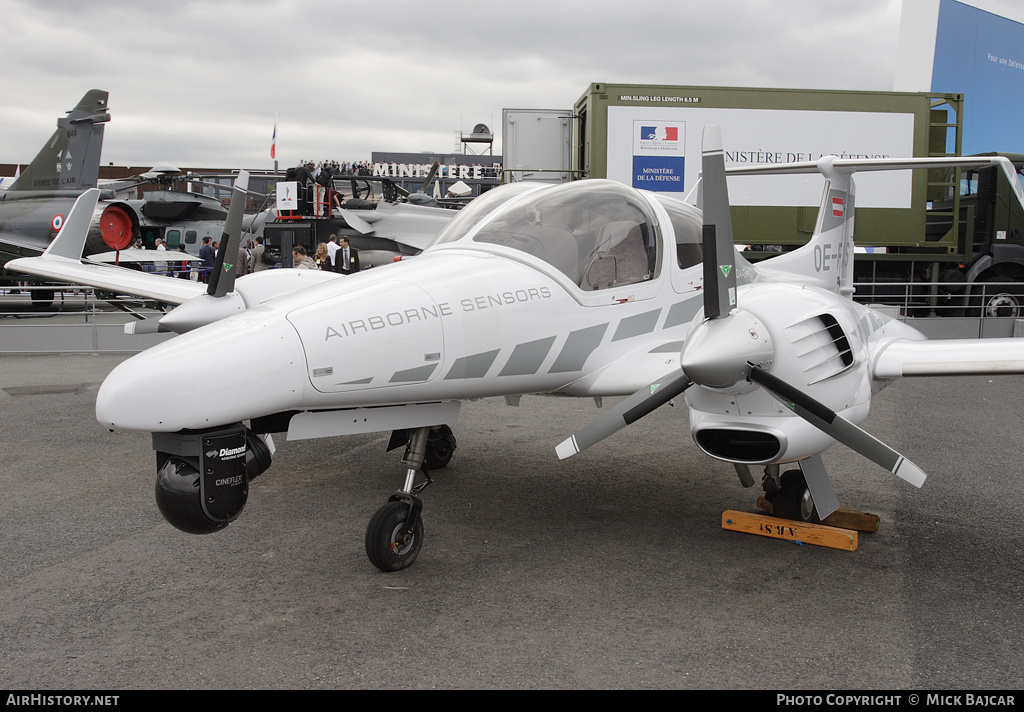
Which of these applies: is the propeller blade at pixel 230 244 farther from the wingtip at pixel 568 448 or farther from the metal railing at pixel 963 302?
the metal railing at pixel 963 302

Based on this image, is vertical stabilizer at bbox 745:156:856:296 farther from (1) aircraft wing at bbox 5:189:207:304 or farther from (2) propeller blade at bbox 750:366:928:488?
(1) aircraft wing at bbox 5:189:207:304

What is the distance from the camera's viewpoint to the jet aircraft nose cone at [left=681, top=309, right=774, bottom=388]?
398 centimetres

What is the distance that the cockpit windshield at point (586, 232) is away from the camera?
5133 mm

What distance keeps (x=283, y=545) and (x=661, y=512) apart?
2797 millimetres

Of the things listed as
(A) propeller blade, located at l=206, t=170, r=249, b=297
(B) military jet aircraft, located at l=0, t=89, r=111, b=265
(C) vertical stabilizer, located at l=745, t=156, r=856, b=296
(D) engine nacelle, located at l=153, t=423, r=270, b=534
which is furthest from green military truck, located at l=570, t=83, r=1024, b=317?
(B) military jet aircraft, located at l=0, t=89, r=111, b=265

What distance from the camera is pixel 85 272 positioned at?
8.33m

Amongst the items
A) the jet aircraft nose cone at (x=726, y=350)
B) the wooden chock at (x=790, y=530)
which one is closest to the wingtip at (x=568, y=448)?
the jet aircraft nose cone at (x=726, y=350)

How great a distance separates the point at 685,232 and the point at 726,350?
6.81ft

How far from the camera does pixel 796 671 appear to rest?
11.2 feet

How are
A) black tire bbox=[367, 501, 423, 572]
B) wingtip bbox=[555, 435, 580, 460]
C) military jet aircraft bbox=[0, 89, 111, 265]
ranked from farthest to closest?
military jet aircraft bbox=[0, 89, 111, 265] → black tire bbox=[367, 501, 423, 572] → wingtip bbox=[555, 435, 580, 460]

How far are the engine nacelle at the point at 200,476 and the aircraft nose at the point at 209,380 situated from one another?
0.51ft

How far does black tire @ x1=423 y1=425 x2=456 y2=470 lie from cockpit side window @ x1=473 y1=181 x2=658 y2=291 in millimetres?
2450

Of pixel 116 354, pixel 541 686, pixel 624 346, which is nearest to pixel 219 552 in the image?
pixel 541 686

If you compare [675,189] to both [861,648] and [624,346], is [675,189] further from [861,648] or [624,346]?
[861,648]
